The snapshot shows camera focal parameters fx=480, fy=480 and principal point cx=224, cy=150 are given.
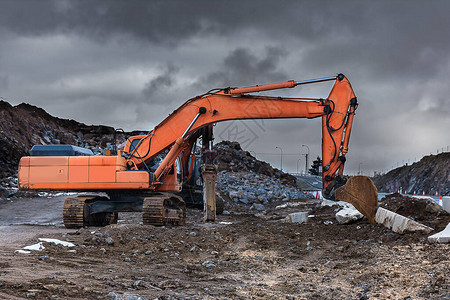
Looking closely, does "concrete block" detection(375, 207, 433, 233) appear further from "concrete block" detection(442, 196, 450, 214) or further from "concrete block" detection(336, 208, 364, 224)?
"concrete block" detection(442, 196, 450, 214)

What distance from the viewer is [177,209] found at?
1405 centimetres

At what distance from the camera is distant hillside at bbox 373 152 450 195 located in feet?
164

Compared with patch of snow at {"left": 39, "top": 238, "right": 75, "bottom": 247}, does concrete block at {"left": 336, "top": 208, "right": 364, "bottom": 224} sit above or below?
above

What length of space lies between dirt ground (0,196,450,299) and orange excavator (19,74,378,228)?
6.75 ft

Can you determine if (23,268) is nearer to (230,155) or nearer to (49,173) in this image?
(49,173)

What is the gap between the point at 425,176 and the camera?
183 feet

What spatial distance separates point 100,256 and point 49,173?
19.4 ft

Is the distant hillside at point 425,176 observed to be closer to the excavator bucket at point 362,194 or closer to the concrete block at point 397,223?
the excavator bucket at point 362,194

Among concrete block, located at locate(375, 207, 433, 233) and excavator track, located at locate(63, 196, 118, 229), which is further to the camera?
excavator track, located at locate(63, 196, 118, 229)

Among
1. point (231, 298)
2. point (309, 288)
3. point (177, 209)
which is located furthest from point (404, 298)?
point (177, 209)

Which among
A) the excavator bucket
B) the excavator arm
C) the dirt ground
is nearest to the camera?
the dirt ground

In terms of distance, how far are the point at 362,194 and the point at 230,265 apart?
507 cm

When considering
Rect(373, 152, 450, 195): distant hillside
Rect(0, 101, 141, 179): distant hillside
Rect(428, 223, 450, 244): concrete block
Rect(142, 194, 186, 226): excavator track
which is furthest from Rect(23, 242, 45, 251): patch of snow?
Rect(373, 152, 450, 195): distant hillside

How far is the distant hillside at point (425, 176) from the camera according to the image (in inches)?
1971
